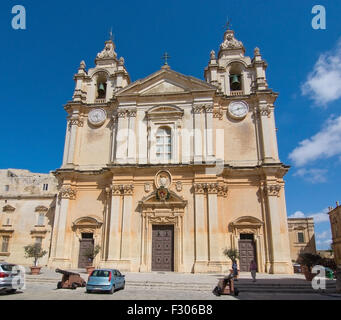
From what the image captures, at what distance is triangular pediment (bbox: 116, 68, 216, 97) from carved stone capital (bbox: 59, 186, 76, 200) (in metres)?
8.88

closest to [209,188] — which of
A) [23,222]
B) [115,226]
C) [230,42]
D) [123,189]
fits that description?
[123,189]

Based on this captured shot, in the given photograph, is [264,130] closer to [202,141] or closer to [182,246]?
[202,141]

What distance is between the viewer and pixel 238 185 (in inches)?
902

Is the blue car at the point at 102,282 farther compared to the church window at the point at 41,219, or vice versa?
the church window at the point at 41,219

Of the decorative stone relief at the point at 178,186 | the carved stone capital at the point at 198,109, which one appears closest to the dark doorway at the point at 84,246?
the decorative stone relief at the point at 178,186

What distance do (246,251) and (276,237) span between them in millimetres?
2395

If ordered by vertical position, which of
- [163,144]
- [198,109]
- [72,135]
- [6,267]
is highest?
[198,109]

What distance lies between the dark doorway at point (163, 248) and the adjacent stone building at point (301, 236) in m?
32.8

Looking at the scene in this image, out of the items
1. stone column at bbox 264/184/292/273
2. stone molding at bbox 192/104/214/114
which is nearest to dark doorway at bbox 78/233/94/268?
stone molding at bbox 192/104/214/114

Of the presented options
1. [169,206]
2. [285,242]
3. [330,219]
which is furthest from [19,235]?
[330,219]

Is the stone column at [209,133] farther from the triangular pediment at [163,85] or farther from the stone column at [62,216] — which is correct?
the stone column at [62,216]

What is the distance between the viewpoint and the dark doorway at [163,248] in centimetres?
2125

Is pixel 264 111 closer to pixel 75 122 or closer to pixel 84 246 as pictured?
pixel 75 122

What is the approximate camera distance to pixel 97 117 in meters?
26.6
